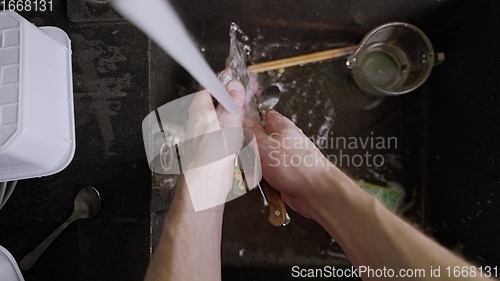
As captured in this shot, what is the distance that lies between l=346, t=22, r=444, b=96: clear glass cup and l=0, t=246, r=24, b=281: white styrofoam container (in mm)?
887

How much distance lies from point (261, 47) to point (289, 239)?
528mm

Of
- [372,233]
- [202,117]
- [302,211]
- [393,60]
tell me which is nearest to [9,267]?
[202,117]

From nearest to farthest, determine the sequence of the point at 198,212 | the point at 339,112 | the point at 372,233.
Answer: the point at 372,233 → the point at 198,212 → the point at 339,112

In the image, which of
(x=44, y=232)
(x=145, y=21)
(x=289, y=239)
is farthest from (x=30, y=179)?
(x=289, y=239)

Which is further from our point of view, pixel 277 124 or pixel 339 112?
pixel 339 112

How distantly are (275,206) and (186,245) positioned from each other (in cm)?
20

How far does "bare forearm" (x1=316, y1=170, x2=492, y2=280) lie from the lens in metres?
0.62

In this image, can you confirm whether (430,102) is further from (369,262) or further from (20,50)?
(20,50)

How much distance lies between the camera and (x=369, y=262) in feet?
2.19

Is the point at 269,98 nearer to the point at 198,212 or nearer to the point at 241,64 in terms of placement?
the point at 241,64

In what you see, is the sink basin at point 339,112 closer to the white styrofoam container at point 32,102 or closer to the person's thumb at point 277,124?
the person's thumb at point 277,124

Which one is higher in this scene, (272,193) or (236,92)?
Result: (236,92)

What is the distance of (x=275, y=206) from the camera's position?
2.78ft

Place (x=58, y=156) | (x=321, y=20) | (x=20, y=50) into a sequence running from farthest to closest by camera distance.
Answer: (x=321, y=20) < (x=58, y=156) < (x=20, y=50)
